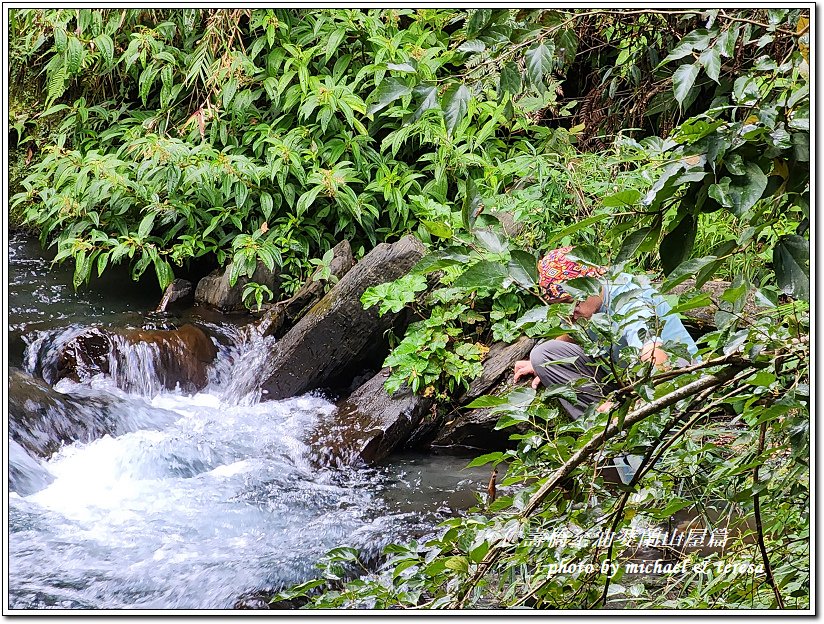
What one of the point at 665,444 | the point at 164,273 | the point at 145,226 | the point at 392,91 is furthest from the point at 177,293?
the point at 665,444

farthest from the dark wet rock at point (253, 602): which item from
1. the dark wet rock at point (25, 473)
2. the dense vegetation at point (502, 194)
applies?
the dark wet rock at point (25, 473)

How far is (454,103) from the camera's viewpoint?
0.87 m

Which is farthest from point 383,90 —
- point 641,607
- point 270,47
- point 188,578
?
point 270,47

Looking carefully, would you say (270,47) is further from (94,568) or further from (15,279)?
(94,568)

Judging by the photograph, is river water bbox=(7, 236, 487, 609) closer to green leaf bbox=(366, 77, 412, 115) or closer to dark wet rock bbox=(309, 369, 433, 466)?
dark wet rock bbox=(309, 369, 433, 466)

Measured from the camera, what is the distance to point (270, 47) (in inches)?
115

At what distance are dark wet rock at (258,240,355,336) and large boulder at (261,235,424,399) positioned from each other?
15cm

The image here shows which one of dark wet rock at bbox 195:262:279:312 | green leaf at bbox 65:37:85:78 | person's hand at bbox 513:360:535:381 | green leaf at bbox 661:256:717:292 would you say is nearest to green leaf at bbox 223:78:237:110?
green leaf at bbox 65:37:85:78

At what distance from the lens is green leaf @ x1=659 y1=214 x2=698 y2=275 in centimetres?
82

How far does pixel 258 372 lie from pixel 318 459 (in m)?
0.51

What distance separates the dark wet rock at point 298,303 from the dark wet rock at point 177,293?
0.31 meters

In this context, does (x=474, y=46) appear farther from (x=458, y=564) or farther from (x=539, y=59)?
(x=458, y=564)

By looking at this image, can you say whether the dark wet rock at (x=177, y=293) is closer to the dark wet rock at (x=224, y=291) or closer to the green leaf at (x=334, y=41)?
the dark wet rock at (x=224, y=291)
